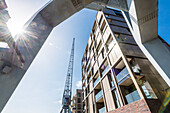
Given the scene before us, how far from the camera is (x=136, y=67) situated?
8.86 m

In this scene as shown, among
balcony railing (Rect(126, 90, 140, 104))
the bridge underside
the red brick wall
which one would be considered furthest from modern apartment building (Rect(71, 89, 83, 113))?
the bridge underside

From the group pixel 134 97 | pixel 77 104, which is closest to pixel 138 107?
pixel 134 97

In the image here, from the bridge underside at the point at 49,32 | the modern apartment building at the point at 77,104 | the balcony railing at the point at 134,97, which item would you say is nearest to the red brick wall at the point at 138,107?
the balcony railing at the point at 134,97

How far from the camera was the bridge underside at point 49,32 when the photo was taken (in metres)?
1.56

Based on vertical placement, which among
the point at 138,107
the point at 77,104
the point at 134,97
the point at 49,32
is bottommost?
the point at 138,107

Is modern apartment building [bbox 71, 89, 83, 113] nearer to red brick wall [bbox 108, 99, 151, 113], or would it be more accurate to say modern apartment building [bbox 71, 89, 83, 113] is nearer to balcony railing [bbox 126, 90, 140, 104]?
red brick wall [bbox 108, 99, 151, 113]

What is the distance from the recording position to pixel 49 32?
2.56 meters

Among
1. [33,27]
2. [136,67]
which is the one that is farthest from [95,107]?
[33,27]

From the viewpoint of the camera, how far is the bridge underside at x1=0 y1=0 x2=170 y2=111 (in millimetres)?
1556

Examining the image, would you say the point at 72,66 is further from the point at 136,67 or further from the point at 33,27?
the point at 33,27

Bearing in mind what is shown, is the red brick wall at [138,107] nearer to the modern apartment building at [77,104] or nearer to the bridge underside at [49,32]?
the bridge underside at [49,32]

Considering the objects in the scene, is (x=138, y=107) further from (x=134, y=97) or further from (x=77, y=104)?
→ (x=77, y=104)

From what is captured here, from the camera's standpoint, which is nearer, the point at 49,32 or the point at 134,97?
the point at 49,32

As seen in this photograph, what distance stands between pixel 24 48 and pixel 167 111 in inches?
401
